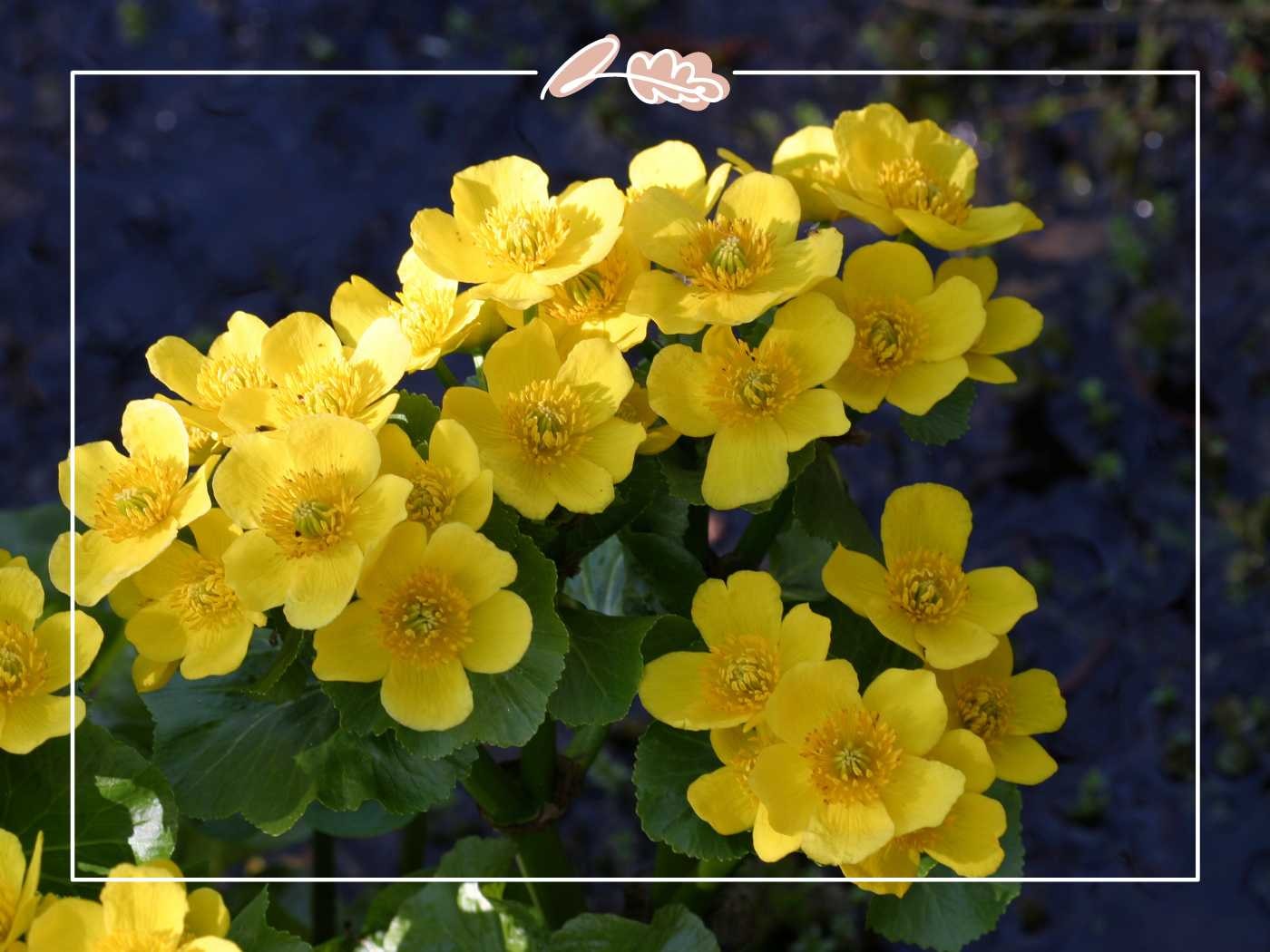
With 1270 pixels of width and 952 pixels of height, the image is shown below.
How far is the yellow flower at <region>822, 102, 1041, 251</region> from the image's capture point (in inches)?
40.1

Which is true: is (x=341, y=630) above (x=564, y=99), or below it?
below

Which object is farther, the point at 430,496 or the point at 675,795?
the point at 675,795

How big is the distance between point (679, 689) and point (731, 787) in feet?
0.25

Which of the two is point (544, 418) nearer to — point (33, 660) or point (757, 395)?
point (757, 395)

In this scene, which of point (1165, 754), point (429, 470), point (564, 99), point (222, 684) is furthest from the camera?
point (564, 99)

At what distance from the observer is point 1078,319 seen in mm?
1951

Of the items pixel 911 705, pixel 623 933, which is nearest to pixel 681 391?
pixel 911 705

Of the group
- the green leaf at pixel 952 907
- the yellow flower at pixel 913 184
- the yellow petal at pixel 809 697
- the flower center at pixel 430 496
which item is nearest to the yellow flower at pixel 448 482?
the flower center at pixel 430 496

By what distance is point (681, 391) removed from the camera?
3.08 feet

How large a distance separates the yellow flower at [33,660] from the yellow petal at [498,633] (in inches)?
11.4

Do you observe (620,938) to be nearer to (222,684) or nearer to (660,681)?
(660,681)

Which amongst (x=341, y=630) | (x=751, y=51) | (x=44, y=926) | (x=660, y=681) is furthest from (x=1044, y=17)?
(x=44, y=926)

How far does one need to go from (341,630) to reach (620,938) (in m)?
0.40

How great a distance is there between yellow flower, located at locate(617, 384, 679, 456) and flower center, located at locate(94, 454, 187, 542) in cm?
30
